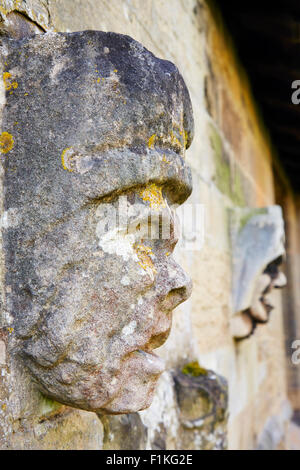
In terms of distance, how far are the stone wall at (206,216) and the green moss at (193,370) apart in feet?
0.09

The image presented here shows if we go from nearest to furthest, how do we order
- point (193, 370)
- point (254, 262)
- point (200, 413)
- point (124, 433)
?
1. point (124, 433)
2. point (200, 413)
3. point (193, 370)
4. point (254, 262)

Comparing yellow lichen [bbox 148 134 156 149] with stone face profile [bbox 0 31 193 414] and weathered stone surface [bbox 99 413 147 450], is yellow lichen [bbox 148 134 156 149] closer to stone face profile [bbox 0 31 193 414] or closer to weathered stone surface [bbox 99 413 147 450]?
stone face profile [bbox 0 31 193 414]

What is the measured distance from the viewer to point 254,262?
230 centimetres

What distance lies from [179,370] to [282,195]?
416 centimetres

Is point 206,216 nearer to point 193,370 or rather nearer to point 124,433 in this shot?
point 193,370

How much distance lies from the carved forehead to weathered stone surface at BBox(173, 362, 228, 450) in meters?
0.93

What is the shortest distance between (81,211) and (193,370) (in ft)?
3.48

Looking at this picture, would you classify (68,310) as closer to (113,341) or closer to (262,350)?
(113,341)

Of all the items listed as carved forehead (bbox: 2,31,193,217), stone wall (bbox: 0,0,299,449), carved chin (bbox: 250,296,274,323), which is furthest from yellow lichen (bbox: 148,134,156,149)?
carved chin (bbox: 250,296,274,323)

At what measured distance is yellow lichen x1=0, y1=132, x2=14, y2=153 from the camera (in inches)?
32.3

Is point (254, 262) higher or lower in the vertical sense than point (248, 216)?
lower

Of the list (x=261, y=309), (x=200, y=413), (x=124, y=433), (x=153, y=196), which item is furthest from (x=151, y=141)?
(x=261, y=309)

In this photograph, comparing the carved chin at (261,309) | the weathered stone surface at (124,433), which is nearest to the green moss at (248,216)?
the carved chin at (261,309)

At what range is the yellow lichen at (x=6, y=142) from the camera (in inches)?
32.3
